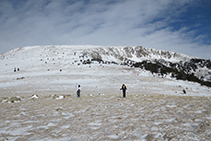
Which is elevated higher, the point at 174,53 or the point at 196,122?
the point at 174,53

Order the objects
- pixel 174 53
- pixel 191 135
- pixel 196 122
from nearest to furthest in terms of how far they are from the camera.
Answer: pixel 191 135 < pixel 196 122 < pixel 174 53

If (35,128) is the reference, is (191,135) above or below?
above

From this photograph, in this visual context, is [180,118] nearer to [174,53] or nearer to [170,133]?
[170,133]

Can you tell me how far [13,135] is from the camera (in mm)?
4715

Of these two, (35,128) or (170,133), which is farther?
(35,128)

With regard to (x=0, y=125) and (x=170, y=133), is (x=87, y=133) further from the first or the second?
(x=0, y=125)

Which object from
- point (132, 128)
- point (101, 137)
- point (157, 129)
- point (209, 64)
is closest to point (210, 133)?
point (157, 129)

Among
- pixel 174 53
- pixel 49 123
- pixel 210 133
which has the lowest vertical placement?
pixel 49 123

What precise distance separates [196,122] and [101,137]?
3728mm

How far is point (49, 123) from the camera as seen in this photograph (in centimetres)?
598

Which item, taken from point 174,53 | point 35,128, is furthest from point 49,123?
point 174,53

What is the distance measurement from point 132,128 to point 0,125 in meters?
5.53

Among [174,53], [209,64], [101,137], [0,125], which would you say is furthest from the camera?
[174,53]

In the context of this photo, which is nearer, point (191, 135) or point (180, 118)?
point (191, 135)
